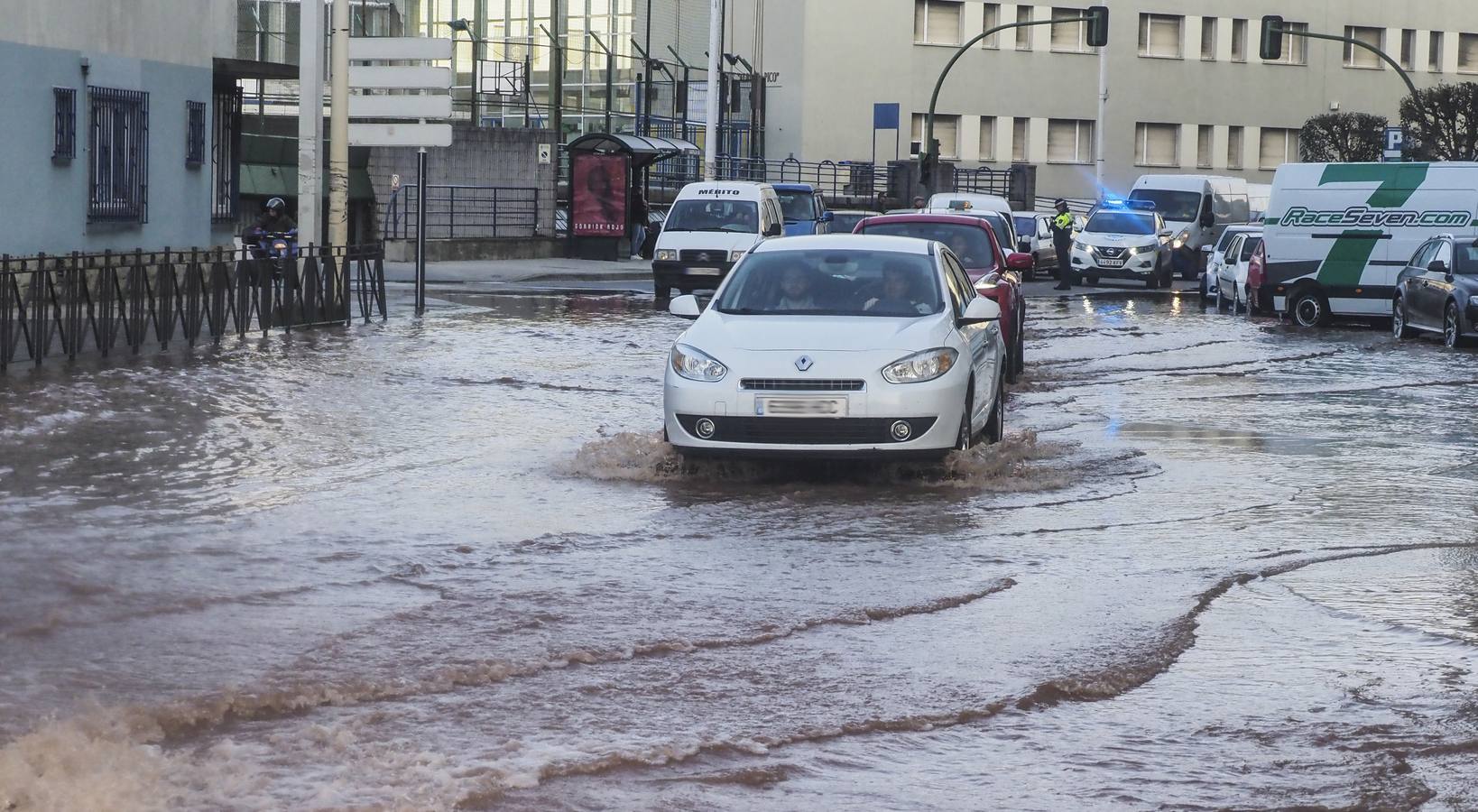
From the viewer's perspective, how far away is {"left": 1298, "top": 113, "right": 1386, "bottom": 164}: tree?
219ft

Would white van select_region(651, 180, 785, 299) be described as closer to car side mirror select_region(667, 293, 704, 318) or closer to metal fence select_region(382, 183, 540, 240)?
metal fence select_region(382, 183, 540, 240)

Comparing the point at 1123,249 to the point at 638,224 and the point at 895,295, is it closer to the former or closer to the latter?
the point at 638,224

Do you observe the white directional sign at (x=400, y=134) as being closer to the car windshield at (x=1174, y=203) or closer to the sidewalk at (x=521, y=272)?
the sidewalk at (x=521, y=272)

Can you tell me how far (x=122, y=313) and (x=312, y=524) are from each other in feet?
32.3

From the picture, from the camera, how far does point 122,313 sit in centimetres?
1934

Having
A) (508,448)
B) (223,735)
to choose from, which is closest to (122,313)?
(508,448)

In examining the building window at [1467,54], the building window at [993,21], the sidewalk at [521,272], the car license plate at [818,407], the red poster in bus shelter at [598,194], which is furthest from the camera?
the building window at [1467,54]

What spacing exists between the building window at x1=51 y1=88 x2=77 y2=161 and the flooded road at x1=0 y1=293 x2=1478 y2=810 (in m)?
7.83

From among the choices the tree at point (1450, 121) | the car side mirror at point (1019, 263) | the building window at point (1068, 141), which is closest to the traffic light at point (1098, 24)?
the tree at point (1450, 121)

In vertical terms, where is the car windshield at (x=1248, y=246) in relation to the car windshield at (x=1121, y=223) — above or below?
below

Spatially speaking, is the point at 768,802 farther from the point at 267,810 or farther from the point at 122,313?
the point at 122,313

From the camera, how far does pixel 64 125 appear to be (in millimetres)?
23062

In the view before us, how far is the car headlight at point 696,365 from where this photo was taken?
38.5 feet

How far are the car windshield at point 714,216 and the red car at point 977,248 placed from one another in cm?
1272
